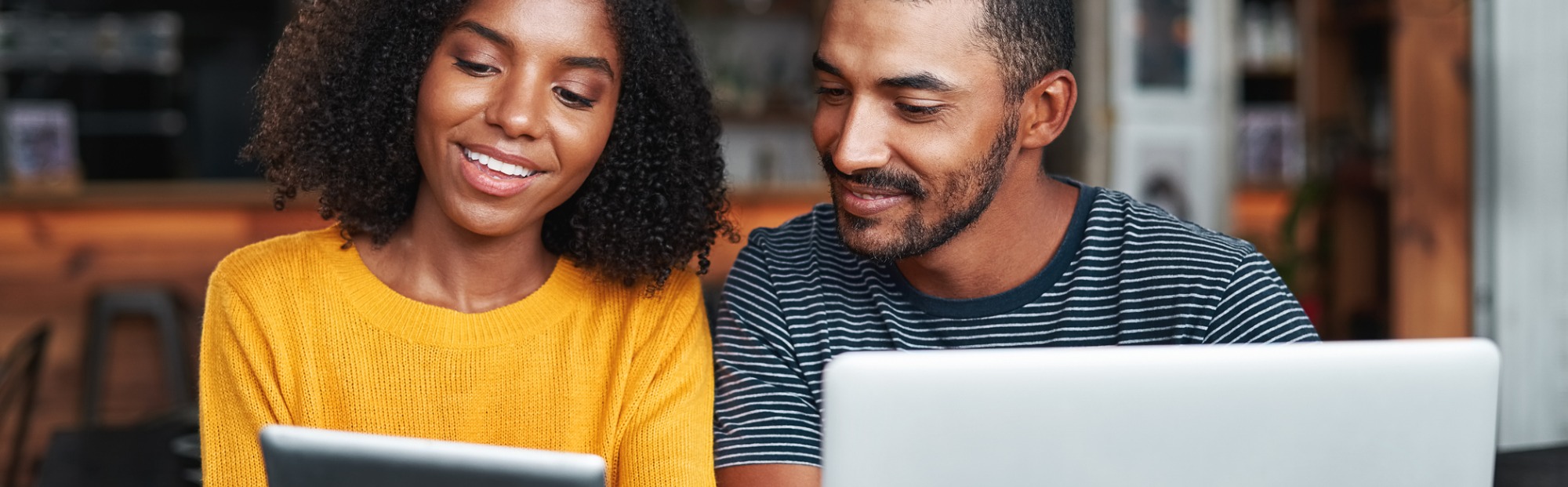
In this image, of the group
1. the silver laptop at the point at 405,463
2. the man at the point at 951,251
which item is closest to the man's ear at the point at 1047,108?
the man at the point at 951,251

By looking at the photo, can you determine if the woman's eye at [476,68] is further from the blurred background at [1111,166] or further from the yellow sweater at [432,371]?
the blurred background at [1111,166]

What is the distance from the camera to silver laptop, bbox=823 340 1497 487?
2.45 feet

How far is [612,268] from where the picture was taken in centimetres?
136

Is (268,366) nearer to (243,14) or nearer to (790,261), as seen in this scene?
(790,261)

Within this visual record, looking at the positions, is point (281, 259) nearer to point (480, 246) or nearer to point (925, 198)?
point (480, 246)

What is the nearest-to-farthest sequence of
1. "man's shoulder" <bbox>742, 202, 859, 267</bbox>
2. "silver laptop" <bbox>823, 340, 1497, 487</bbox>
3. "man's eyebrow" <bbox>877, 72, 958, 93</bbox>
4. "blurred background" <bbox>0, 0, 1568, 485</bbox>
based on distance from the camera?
"silver laptop" <bbox>823, 340, 1497, 487</bbox>, "man's eyebrow" <bbox>877, 72, 958, 93</bbox>, "man's shoulder" <bbox>742, 202, 859, 267</bbox>, "blurred background" <bbox>0, 0, 1568, 485</bbox>

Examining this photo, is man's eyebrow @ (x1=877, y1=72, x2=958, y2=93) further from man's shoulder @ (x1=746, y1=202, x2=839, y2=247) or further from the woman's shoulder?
the woman's shoulder

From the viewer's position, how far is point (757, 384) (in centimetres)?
130

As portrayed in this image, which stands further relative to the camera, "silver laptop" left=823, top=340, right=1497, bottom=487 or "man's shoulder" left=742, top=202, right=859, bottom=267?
"man's shoulder" left=742, top=202, right=859, bottom=267

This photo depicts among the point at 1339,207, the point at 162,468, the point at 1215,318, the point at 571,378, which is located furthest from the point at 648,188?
the point at 1339,207

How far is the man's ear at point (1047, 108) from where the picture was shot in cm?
129

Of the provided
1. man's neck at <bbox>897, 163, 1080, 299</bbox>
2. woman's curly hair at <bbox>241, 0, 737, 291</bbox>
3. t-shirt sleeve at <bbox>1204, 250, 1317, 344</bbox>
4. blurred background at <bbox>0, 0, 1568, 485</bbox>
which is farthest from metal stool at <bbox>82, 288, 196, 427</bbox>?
t-shirt sleeve at <bbox>1204, 250, 1317, 344</bbox>

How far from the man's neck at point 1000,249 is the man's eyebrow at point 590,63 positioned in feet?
1.23

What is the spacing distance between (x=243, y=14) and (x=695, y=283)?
16.1 feet
